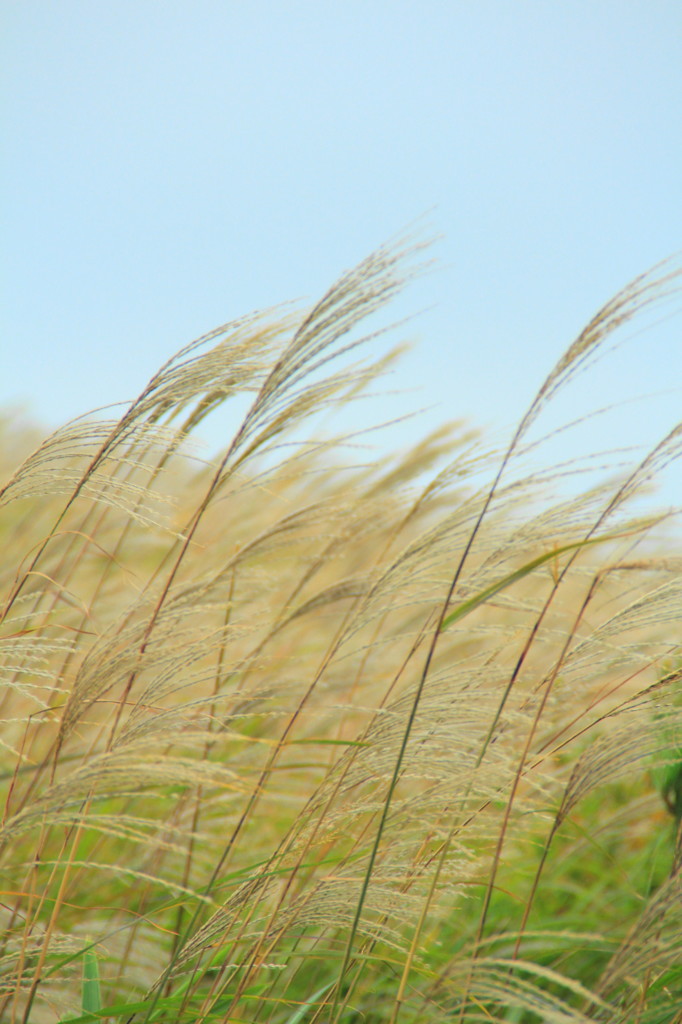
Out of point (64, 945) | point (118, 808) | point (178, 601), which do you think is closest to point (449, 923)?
point (118, 808)

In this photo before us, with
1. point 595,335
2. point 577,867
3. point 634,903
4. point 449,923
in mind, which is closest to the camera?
point 595,335

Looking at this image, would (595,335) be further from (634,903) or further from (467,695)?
(634,903)

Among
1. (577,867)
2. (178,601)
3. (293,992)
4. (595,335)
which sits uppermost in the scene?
(595,335)

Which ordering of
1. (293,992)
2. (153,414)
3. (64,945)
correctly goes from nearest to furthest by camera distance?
(64,945) → (153,414) → (293,992)

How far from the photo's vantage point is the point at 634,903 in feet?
6.93

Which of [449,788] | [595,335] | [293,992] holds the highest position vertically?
[595,335]

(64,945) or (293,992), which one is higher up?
(64,945)

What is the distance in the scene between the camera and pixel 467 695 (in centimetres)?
111

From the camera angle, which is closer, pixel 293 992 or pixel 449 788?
pixel 449 788

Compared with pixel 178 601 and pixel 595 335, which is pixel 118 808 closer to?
pixel 178 601

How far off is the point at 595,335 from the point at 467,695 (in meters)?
0.57

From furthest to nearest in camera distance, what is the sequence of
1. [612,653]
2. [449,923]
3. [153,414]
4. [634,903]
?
[634,903] < [449,923] < [153,414] < [612,653]

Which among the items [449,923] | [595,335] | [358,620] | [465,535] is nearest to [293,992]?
[449,923]

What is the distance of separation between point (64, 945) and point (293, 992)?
2.33 feet
